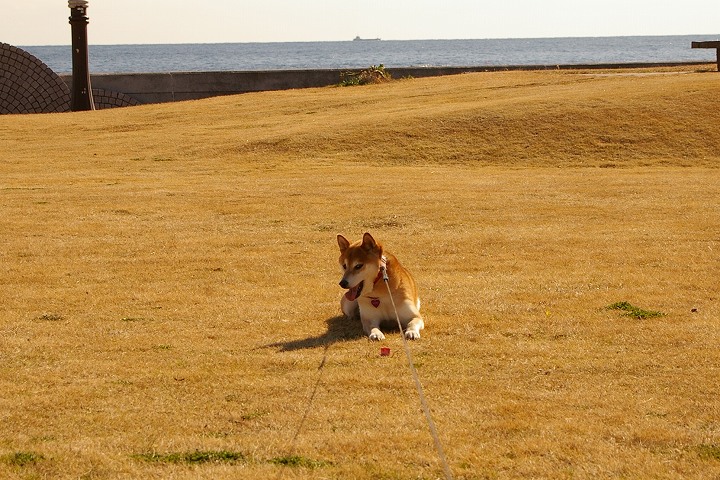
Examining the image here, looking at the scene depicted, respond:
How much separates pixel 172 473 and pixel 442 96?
24.5 metres

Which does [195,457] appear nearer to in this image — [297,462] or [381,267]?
[297,462]

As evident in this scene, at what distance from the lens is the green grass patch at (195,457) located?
5.38 metres

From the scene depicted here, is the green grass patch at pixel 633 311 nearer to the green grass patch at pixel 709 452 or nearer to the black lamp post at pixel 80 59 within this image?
the green grass patch at pixel 709 452

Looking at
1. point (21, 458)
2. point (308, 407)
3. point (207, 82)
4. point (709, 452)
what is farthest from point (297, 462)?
point (207, 82)

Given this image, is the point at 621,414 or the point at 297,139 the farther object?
the point at 297,139

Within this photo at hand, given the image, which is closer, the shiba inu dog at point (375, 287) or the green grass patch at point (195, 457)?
the green grass patch at point (195, 457)

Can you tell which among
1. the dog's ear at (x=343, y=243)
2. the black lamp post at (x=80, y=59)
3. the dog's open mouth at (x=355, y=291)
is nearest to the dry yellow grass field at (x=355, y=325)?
the dog's open mouth at (x=355, y=291)

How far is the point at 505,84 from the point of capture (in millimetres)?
31078

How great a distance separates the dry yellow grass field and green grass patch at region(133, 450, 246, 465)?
0.01 meters

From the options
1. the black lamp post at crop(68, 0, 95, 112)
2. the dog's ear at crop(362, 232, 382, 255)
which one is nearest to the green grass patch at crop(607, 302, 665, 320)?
the dog's ear at crop(362, 232, 382, 255)

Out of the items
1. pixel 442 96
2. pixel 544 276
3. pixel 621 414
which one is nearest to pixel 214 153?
pixel 442 96

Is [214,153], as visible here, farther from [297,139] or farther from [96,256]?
[96,256]

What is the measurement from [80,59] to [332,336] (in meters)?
26.3

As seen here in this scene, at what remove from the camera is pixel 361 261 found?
7762 mm
